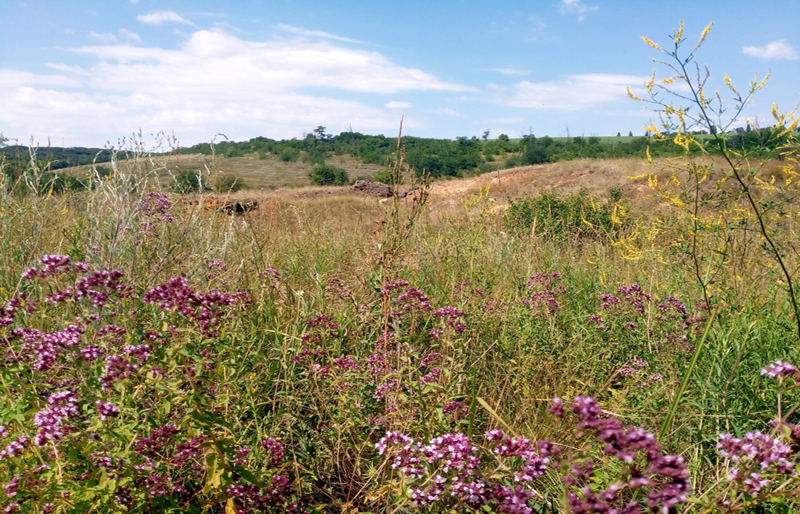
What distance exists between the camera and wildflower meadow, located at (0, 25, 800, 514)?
1559mm

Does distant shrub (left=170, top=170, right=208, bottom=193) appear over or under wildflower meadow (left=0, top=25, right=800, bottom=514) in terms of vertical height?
over

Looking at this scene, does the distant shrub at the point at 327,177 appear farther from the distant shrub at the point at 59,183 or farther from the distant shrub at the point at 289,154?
the distant shrub at the point at 59,183

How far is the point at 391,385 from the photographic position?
2.17 m

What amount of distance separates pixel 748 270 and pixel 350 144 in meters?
70.8

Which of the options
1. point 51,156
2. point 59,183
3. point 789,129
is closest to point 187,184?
point 51,156

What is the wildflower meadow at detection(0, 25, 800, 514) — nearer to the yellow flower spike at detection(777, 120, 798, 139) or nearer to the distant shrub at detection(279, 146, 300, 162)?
the yellow flower spike at detection(777, 120, 798, 139)

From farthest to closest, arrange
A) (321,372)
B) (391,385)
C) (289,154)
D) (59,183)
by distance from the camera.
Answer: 1. (289,154)
2. (59,183)
3. (321,372)
4. (391,385)

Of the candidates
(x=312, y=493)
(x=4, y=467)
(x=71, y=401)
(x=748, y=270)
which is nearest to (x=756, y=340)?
(x=748, y=270)

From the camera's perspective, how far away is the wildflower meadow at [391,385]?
5.11ft

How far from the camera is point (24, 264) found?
11.5ft

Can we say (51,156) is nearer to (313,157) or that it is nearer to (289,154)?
(313,157)

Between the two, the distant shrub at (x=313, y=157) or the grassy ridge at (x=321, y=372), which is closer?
the grassy ridge at (x=321, y=372)

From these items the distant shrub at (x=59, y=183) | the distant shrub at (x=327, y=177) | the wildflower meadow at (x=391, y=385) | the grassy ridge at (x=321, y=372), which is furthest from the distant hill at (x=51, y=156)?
the distant shrub at (x=327, y=177)

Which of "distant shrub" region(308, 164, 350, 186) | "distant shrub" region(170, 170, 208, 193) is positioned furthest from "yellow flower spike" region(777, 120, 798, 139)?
"distant shrub" region(308, 164, 350, 186)
